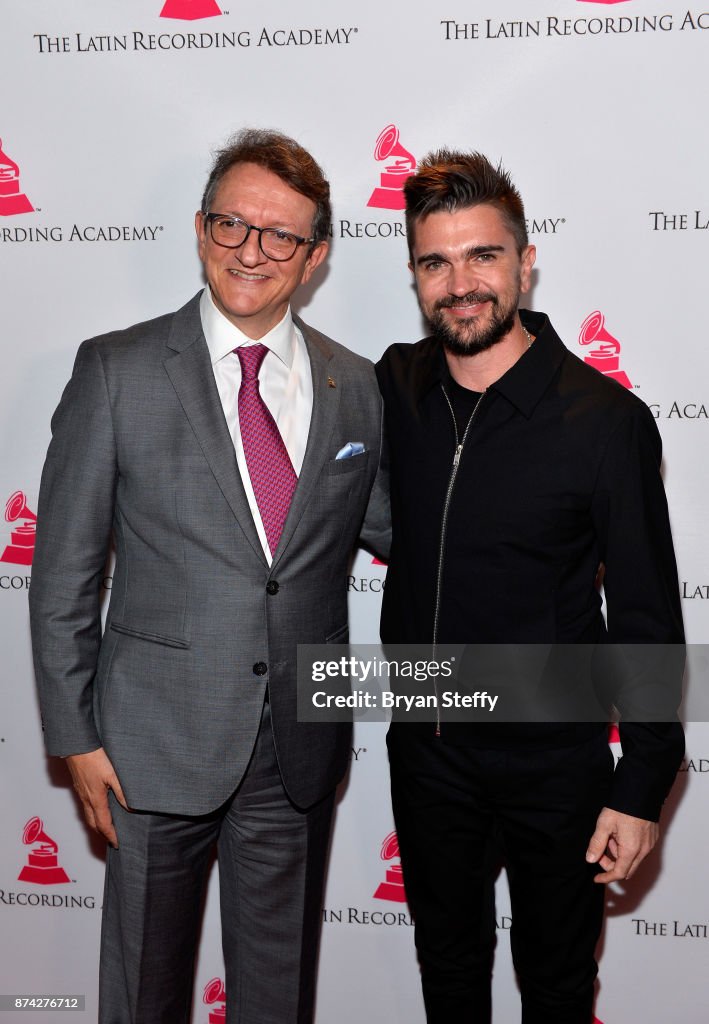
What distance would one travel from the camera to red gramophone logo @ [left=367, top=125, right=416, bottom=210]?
2258 millimetres

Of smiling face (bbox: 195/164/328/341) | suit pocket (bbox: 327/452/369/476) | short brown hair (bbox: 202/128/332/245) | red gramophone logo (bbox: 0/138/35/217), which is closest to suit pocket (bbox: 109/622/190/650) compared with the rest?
suit pocket (bbox: 327/452/369/476)

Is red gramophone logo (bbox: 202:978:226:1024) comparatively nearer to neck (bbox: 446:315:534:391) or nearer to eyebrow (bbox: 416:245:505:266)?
neck (bbox: 446:315:534:391)

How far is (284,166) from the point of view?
188 cm

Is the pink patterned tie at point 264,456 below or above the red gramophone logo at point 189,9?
below

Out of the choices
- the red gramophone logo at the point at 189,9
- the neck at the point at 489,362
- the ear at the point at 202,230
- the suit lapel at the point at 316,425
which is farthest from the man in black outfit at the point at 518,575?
the red gramophone logo at the point at 189,9

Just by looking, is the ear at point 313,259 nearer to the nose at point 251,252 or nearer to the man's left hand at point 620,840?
the nose at point 251,252

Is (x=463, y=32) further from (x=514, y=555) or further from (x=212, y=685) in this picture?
(x=212, y=685)

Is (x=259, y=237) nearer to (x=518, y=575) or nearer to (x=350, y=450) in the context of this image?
(x=350, y=450)

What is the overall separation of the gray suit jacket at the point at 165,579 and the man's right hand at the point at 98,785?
23 mm

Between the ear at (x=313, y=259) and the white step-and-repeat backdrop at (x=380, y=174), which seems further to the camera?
the white step-and-repeat backdrop at (x=380, y=174)

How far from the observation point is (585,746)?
75.4 inches

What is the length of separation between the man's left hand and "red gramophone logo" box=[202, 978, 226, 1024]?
1277mm

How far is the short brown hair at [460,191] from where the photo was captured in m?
1.88

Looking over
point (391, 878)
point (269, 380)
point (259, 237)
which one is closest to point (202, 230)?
point (259, 237)
